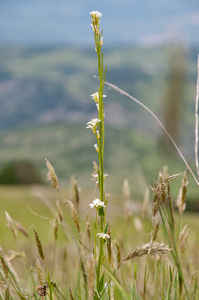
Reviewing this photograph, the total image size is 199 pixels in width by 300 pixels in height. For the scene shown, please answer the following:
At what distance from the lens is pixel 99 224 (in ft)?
1.86

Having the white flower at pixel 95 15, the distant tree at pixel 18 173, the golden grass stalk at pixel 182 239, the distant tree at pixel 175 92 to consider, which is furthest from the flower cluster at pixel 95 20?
the distant tree at pixel 18 173

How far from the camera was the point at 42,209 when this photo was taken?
116 inches

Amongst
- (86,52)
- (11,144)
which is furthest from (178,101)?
(86,52)

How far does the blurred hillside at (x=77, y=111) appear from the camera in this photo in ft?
24.3

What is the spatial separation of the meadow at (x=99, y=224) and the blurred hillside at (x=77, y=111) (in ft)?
0.26

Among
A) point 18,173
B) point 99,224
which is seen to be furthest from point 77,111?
point 99,224

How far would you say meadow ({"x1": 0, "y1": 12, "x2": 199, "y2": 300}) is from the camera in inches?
16.5

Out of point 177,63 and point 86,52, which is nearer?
point 177,63

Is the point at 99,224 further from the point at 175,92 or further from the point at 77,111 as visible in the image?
the point at 77,111

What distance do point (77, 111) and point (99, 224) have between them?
12.6m

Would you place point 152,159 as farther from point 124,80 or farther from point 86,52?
point 86,52

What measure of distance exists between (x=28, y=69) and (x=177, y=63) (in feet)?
40.9

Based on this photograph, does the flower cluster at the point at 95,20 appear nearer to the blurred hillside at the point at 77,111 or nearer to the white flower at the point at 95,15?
the white flower at the point at 95,15

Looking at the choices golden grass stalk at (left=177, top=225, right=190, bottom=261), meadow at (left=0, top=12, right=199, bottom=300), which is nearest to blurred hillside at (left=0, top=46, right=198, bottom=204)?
meadow at (left=0, top=12, right=199, bottom=300)
